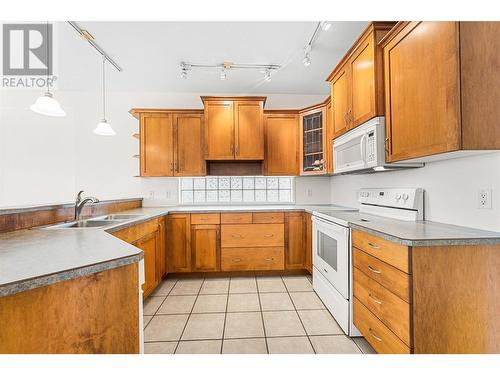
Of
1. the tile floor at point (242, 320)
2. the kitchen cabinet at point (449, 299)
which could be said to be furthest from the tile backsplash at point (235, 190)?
the kitchen cabinet at point (449, 299)

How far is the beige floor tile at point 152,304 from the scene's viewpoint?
2270 millimetres

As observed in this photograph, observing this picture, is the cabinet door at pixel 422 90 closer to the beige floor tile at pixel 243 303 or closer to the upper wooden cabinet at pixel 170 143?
the beige floor tile at pixel 243 303

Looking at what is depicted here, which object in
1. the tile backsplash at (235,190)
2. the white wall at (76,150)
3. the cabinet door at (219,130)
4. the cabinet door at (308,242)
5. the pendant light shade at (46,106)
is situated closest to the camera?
the pendant light shade at (46,106)

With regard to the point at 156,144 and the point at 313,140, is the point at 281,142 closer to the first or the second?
the point at 313,140

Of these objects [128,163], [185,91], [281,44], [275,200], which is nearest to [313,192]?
[275,200]

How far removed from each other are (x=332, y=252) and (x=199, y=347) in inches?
52.9

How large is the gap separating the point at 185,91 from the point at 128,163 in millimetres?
1444

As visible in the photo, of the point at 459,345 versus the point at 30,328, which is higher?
the point at 30,328

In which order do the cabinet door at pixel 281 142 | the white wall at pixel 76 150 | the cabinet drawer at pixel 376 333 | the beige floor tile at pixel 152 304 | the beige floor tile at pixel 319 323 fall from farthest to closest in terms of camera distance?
the white wall at pixel 76 150, the cabinet door at pixel 281 142, the beige floor tile at pixel 152 304, the beige floor tile at pixel 319 323, the cabinet drawer at pixel 376 333

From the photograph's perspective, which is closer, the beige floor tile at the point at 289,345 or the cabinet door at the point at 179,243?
the beige floor tile at the point at 289,345

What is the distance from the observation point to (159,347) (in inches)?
69.2

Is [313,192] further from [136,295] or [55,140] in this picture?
[55,140]

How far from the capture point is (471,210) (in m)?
1.48

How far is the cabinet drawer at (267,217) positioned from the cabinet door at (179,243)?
88 centimetres
